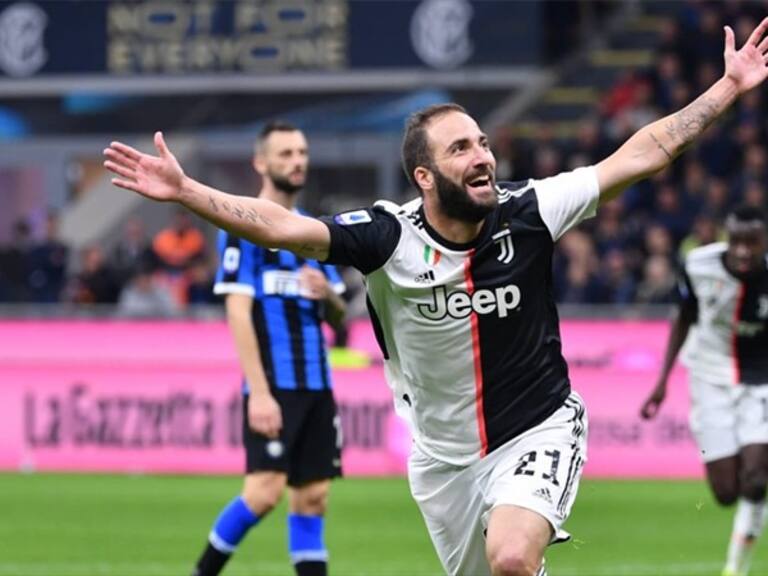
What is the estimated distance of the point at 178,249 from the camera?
23.0 m

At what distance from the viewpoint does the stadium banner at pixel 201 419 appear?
59.4ft

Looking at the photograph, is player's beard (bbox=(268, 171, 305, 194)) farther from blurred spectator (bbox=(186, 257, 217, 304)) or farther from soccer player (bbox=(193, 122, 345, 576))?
blurred spectator (bbox=(186, 257, 217, 304))

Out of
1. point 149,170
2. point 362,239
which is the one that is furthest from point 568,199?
point 149,170

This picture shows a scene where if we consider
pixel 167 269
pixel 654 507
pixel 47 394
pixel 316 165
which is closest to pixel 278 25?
pixel 316 165

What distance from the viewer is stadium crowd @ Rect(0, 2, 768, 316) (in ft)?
69.6

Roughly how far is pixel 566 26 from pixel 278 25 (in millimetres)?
5166

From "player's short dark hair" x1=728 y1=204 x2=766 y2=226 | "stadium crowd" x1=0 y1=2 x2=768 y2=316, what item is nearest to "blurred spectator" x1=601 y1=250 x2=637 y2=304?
"stadium crowd" x1=0 y1=2 x2=768 y2=316

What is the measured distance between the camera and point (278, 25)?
2536 centimetres

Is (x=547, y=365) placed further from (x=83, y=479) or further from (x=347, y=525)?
(x=83, y=479)

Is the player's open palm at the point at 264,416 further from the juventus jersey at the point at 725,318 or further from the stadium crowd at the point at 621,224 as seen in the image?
the stadium crowd at the point at 621,224

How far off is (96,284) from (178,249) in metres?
1.10

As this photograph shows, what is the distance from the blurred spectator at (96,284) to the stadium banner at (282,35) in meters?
4.08

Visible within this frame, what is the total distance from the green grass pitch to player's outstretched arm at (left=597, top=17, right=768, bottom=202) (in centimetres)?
309

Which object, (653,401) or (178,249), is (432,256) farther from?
(178,249)
